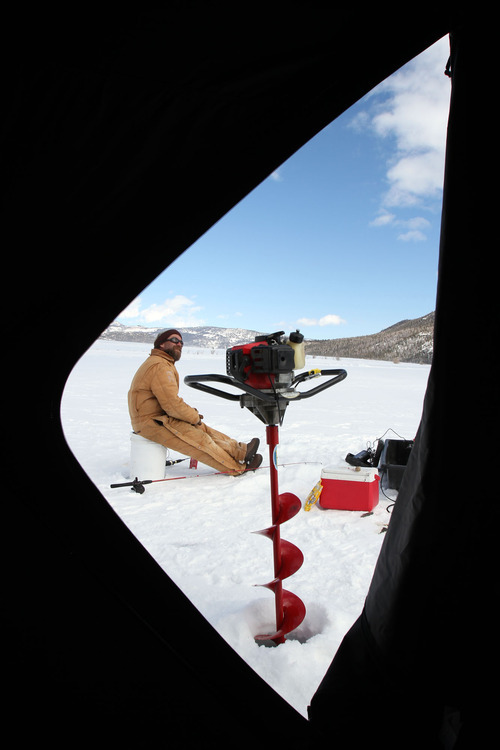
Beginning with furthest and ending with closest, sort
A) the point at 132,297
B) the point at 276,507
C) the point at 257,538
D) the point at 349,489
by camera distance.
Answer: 1. the point at 349,489
2. the point at 257,538
3. the point at 276,507
4. the point at 132,297

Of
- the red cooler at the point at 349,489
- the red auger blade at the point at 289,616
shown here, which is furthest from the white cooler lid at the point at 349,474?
the red auger blade at the point at 289,616

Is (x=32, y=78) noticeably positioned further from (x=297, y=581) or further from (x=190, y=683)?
(x=297, y=581)

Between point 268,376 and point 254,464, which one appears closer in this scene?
point 268,376

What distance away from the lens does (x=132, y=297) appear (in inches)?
39.0

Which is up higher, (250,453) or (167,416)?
(167,416)

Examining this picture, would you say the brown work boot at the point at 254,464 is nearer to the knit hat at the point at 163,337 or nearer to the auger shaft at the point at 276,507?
the knit hat at the point at 163,337

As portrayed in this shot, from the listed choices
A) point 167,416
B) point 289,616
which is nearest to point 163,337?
point 167,416

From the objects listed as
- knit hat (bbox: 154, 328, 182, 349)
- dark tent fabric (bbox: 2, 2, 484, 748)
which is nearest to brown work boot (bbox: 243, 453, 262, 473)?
knit hat (bbox: 154, 328, 182, 349)

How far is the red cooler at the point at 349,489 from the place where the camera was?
3.45 metres

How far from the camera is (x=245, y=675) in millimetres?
1185

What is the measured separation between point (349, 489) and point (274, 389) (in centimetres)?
195

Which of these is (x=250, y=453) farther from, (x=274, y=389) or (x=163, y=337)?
(x=274, y=389)

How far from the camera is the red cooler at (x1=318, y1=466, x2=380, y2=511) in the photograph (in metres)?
3.45

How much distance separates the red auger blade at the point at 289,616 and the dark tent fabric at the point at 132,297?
84 cm
